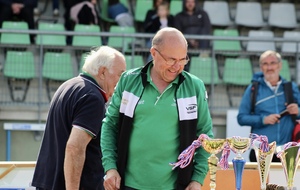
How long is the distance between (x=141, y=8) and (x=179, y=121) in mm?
10426

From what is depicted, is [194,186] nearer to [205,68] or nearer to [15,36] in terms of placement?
[205,68]

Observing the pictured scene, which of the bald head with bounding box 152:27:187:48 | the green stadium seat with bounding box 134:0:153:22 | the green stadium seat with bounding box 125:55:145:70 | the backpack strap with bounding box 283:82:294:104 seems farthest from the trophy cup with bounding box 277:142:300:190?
the green stadium seat with bounding box 134:0:153:22

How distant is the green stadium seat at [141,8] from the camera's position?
52.0 feet

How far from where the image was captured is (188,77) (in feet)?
18.9

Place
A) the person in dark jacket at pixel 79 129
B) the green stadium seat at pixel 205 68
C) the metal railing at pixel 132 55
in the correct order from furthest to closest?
the green stadium seat at pixel 205 68 < the metal railing at pixel 132 55 < the person in dark jacket at pixel 79 129

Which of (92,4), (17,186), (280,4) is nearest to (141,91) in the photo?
(17,186)

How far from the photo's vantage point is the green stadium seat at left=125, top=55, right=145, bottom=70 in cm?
1359

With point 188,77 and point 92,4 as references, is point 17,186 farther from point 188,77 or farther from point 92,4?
point 92,4

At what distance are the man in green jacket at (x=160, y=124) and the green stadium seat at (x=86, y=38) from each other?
857cm

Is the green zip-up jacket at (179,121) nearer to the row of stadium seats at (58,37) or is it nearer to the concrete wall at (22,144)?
the concrete wall at (22,144)

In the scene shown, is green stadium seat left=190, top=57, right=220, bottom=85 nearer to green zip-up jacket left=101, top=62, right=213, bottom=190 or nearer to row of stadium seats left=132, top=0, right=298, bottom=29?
row of stadium seats left=132, top=0, right=298, bottom=29

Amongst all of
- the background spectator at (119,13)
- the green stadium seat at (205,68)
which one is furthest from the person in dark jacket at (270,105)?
the background spectator at (119,13)

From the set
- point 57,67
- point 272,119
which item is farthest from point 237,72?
point 272,119

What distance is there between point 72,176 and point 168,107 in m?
0.96
